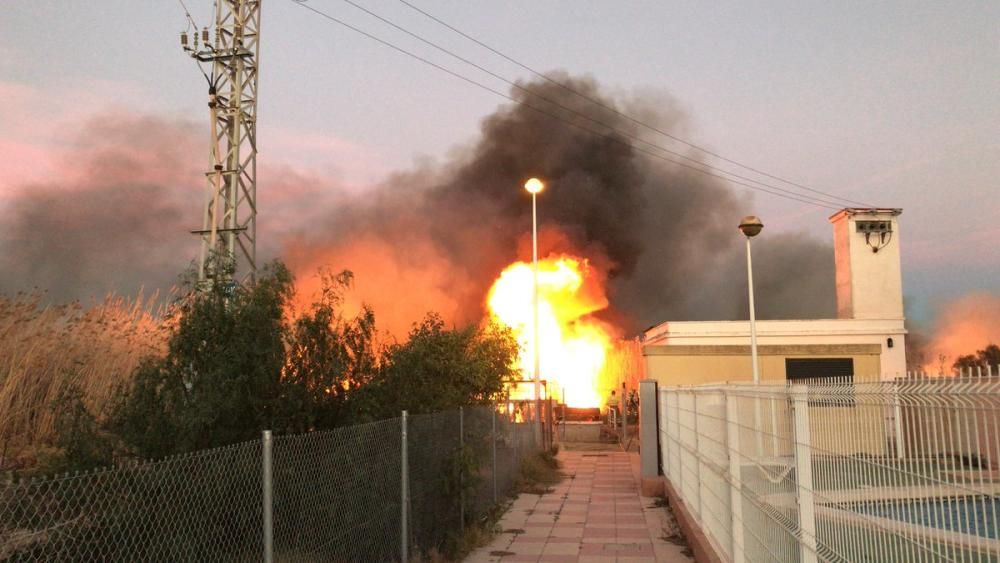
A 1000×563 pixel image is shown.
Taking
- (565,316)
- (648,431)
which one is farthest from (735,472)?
(565,316)

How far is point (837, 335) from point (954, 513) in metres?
22.4

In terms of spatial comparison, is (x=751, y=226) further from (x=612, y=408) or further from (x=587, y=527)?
(x=612, y=408)

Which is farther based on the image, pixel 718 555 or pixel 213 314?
pixel 718 555

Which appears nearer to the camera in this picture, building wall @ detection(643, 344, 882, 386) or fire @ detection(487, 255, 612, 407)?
building wall @ detection(643, 344, 882, 386)

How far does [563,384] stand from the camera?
35.8 m

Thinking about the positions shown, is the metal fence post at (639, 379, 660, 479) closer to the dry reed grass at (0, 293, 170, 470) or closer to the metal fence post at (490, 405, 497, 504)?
the metal fence post at (490, 405, 497, 504)

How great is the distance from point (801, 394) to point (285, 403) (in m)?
5.01

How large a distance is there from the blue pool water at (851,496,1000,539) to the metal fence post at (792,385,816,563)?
1.19m

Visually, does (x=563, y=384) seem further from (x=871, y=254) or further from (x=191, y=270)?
(x=191, y=270)

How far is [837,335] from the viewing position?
76.7 feet

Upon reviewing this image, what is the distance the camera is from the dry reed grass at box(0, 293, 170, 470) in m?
8.82

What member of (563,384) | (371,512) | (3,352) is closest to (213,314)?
(371,512)

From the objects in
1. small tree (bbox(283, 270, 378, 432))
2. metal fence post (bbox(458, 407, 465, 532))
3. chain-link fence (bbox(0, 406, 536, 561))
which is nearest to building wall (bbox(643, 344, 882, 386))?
metal fence post (bbox(458, 407, 465, 532))

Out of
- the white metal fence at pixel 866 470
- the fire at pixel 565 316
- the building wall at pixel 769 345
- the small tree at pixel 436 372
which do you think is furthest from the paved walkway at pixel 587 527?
the fire at pixel 565 316
